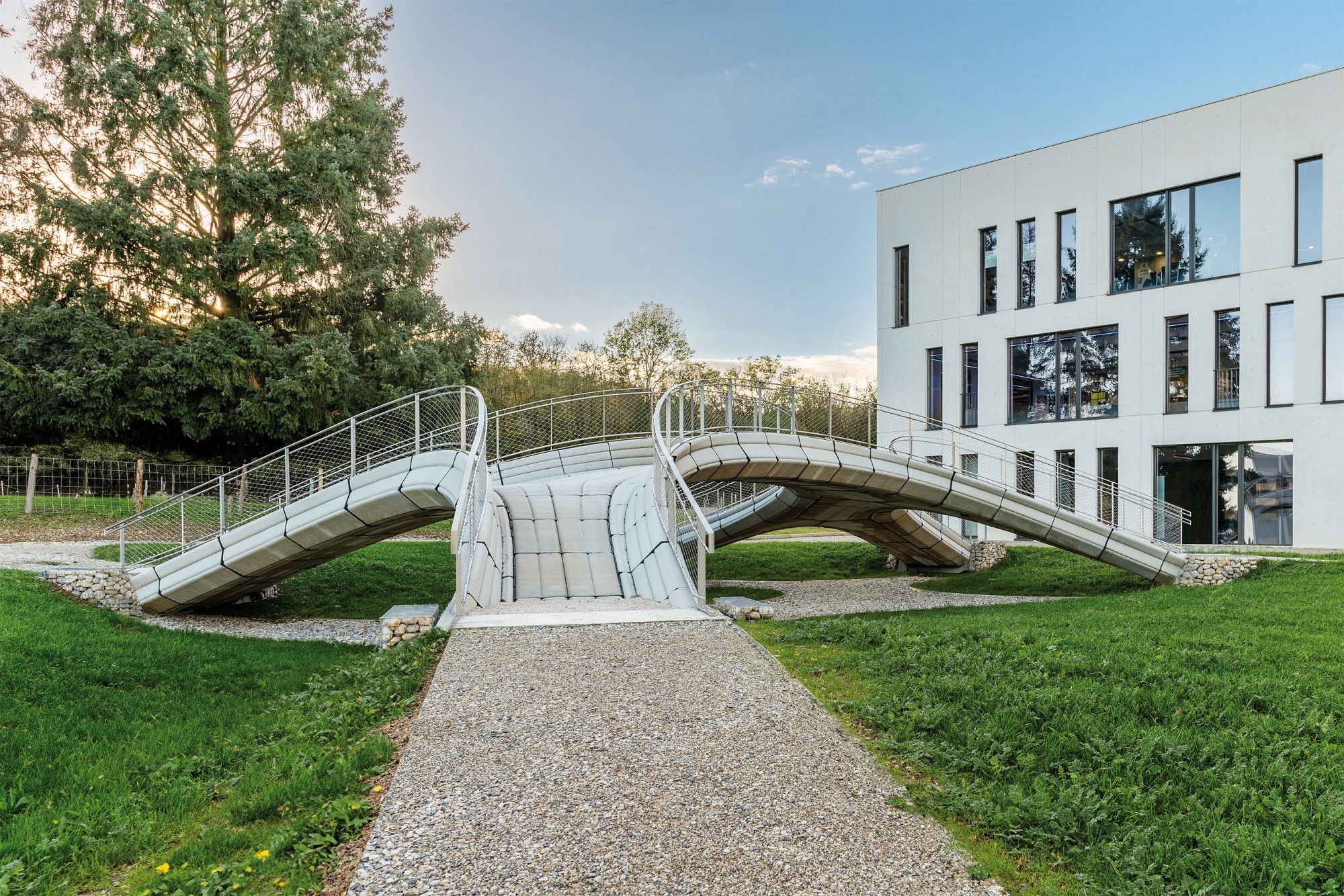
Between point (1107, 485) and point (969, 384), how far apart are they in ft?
17.0

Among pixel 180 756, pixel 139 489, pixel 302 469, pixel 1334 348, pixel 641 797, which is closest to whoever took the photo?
pixel 641 797

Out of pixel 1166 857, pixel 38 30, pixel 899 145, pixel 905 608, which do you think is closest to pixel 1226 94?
pixel 899 145

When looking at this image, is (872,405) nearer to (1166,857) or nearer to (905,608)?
(905,608)

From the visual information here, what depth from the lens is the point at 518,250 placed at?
28.0m

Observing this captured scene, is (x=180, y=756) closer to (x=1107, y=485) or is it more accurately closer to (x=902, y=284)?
(x=1107, y=485)

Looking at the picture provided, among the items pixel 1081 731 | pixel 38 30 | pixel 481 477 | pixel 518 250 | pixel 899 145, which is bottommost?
pixel 1081 731

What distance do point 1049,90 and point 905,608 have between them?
41.4 feet

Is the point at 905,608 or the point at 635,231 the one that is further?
the point at 635,231

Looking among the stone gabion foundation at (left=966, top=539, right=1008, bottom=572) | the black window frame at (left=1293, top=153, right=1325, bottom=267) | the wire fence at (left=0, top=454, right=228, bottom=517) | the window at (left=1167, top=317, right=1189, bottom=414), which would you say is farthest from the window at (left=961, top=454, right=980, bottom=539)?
the wire fence at (left=0, top=454, right=228, bottom=517)

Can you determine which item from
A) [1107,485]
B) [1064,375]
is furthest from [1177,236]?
[1107,485]

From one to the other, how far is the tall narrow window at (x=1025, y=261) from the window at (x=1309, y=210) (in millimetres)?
6020

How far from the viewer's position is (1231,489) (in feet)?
63.1

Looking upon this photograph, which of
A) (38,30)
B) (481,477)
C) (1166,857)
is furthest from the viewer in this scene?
(38,30)

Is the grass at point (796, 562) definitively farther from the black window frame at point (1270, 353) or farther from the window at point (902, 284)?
the black window frame at point (1270, 353)
